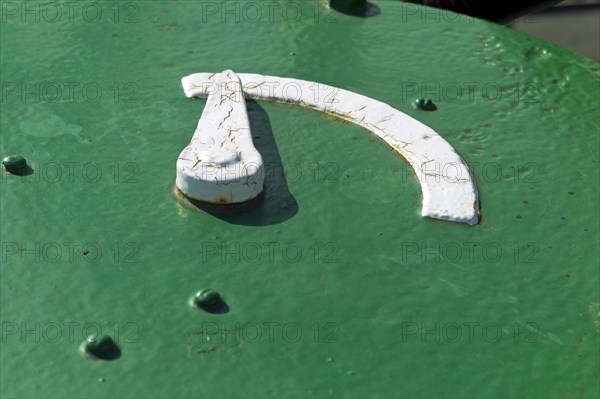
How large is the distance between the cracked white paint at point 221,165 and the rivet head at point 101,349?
1.12 m

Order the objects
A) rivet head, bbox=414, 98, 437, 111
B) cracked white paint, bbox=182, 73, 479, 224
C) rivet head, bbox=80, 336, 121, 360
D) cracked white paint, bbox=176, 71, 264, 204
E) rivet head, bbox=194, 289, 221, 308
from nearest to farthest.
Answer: rivet head, bbox=80, 336, 121, 360 → rivet head, bbox=194, 289, 221, 308 → cracked white paint, bbox=176, 71, 264, 204 → cracked white paint, bbox=182, 73, 479, 224 → rivet head, bbox=414, 98, 437, 111

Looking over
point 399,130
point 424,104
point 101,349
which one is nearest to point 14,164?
point 101,349

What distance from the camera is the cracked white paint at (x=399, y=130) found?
18.0 feet

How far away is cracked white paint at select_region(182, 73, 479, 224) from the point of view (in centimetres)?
550

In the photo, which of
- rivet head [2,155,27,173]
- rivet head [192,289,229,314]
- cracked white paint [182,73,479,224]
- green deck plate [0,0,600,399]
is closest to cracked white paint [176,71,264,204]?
green deck plate [0,0,600,399]

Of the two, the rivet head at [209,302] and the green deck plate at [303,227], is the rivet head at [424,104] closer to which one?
the green deck plate at [303,227]

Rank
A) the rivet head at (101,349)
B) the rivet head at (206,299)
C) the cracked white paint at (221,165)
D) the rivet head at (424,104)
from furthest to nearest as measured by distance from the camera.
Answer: the rivet head at (424,104) < the cracked white paint at (221,165) < the rivet head at (206,299) < the rivet head at (101,349)

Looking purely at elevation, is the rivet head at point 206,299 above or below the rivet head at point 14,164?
below

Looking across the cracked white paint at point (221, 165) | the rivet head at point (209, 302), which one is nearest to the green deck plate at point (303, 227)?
the rivet head at point (209, 302)

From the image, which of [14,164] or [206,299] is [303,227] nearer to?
[206,299]

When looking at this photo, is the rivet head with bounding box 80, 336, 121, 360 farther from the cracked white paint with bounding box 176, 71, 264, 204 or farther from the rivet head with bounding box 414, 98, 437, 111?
the rivet head with bounding box 414, 98, 437, 111

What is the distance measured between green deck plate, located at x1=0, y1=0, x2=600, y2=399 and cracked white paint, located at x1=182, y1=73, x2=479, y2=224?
0.08 metres

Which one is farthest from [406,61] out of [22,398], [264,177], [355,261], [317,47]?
[22,398]

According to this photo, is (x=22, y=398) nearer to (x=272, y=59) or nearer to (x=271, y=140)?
(x=271, y=140)
